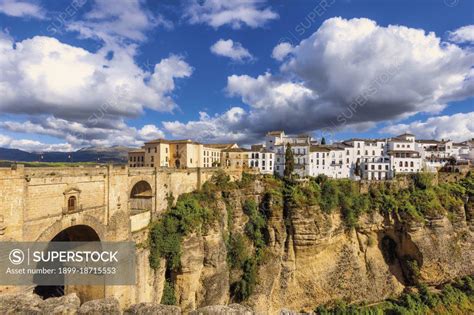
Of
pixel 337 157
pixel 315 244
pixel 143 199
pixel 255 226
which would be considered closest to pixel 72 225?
pixel 143 199

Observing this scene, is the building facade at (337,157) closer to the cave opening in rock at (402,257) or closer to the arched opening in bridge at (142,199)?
the cave opening in rock at (402,257)

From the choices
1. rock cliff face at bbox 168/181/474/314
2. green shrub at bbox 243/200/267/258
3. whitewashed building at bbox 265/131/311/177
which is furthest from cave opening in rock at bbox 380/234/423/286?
green shrub at bbox 243/200/267/258

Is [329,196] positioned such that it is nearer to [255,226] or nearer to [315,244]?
[315,244]

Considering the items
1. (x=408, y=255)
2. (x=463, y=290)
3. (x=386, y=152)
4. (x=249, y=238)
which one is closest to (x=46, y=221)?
(x=249, y=238)

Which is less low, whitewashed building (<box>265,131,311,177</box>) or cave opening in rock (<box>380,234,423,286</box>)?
whitewashed building (<box>265,131,311,177</box>)

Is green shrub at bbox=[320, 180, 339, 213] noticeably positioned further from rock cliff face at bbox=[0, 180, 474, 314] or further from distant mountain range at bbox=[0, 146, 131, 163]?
distant mountain range at bbox=[0, 146, 131, 163]

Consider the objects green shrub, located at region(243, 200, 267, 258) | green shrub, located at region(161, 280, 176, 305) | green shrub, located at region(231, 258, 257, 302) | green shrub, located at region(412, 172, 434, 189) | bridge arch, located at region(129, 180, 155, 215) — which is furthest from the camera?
green shrub, located at region(412, 172, 434, 189)

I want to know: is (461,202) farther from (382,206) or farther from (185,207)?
(185,207)
